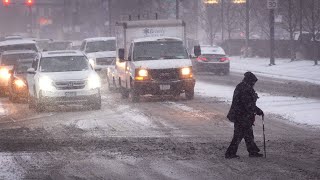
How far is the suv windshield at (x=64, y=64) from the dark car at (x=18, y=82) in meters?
2.58

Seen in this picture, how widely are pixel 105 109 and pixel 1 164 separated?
10.0 metres

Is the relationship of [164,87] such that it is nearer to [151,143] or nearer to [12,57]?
[12,57]

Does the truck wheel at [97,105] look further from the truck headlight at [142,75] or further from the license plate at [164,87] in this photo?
the license plate at [164,87]

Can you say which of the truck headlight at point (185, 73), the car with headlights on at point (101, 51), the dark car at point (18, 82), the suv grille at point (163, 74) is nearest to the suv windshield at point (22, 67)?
the dark car at point (18, 82)

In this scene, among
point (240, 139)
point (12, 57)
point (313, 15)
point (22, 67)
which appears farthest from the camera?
point (313, 15)

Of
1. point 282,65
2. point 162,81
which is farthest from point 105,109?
point 282,65

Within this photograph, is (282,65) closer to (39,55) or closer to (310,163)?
(39,55)

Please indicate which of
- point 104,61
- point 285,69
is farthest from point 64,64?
point 285,69

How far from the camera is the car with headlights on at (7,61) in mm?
29013

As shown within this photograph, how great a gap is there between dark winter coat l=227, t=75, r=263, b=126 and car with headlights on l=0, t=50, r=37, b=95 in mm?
17478

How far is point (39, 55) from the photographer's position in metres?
24.3

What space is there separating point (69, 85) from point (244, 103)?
10.5 m

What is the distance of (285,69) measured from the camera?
43188 mm

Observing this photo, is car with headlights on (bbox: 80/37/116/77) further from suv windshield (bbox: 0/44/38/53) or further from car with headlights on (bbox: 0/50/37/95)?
car with headlights on (bbox: 0/50/37/95)
